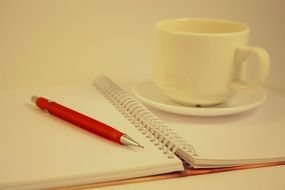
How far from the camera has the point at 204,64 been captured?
0.53 meters

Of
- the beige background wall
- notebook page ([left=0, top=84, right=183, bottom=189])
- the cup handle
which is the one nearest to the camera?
notebook page ([left=0, top=84, right=183, bottom=189])

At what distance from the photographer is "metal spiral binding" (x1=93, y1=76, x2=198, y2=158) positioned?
0.44 meters

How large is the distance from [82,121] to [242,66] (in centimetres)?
21

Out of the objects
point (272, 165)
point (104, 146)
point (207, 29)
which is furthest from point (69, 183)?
point (207, 29)

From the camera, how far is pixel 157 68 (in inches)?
22.4

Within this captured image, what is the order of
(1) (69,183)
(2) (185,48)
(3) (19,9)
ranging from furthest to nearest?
(3) (19,9) < (2) (185,48) < (1) (69,183)

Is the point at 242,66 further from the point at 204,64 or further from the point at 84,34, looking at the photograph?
the point at 84,34

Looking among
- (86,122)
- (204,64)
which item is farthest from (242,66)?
(86,122)

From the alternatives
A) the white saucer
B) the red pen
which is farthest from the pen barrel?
the white saucer

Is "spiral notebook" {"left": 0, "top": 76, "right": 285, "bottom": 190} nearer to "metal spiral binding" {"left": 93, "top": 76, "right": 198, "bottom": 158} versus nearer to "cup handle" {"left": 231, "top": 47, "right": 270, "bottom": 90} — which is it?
"metal spiral binding" {"left": 93, "top": 76, "right": 198, "bottom": 158}

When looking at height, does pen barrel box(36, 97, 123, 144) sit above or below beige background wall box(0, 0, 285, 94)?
below

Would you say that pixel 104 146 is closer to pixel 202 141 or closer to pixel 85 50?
pixel 202 141

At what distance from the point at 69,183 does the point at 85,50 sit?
0.38 metres

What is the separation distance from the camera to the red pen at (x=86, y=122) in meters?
0.45
